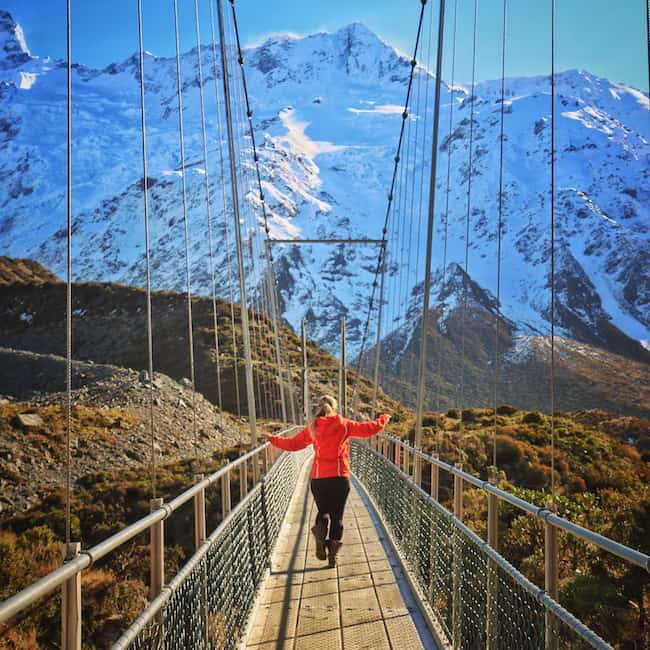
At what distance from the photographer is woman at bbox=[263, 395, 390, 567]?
4.94 meters

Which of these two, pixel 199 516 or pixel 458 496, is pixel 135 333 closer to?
pixel 458 496

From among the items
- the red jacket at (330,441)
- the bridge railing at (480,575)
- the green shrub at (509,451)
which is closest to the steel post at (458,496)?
the bridge railing at (480,575)

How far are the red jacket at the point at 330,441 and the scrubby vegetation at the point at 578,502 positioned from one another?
935mm

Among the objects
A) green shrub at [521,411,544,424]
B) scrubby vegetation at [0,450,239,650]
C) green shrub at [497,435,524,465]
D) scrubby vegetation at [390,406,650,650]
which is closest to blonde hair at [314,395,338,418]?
scrubby vegetation at [390,406,650,650]

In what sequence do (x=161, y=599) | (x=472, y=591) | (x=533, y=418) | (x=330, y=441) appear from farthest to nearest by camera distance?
(x=533, y=418) → (x=330, y=441) → (x=472, y=591) → (x=161, y=599)

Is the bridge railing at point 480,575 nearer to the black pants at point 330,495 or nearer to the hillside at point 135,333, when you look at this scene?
the black pants at point 330,495

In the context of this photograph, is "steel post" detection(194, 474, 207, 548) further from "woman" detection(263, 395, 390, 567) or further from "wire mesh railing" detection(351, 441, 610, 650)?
"woman" detection(263, 395, 390, 567)

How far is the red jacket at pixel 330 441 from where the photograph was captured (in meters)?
4.93

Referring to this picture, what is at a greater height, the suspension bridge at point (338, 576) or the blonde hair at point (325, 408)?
the blonde hair at point (325, 408)

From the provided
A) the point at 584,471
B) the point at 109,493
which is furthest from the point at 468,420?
the point at 109,493

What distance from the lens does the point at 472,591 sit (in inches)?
140

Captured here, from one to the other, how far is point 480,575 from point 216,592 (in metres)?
1.24

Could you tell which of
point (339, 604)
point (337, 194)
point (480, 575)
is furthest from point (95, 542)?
point (337, 194)

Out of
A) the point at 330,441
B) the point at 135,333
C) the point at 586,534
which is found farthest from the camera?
the point at 135,333
